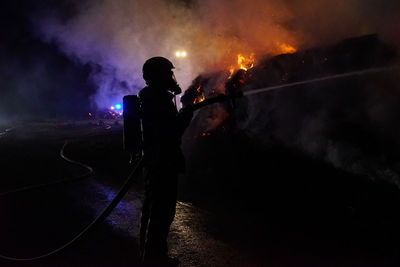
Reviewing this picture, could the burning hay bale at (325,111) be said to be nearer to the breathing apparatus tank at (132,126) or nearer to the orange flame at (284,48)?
the orange flame at (284,48)

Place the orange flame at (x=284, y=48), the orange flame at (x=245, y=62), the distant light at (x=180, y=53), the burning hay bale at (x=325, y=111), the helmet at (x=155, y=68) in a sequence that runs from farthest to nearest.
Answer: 1. the distant light at (x=180, y=53)
2. the orange flame at (x=245, y=62)
3. the orange flame at (x=284, y=48)
4. the burning hay bale at (x=325, y=111)
5. the helmet at (x=155, y=68)

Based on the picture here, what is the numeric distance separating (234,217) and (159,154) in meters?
2.13

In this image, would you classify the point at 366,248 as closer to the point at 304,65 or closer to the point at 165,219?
the point at 165,219

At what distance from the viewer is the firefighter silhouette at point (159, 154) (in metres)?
3.04

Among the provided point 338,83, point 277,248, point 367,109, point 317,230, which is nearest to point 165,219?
point 277,248

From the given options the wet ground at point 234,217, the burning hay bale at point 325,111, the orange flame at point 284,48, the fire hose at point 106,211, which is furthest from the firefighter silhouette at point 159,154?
the orange flame at point 284,48

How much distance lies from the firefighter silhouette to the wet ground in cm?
51

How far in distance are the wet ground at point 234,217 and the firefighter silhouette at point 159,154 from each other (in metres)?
0.51

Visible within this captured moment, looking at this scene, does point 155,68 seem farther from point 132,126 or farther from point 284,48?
point 284,48

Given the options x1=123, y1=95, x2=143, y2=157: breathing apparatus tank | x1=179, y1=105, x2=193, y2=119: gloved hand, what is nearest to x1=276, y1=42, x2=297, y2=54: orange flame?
x1=179, y1=105, x2=193, y2=119: gloved hand

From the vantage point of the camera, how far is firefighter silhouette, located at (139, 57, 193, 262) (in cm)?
304

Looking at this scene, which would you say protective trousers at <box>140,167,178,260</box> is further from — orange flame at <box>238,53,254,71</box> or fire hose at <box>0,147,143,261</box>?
orange flame at <box>238,53,254,71</box>

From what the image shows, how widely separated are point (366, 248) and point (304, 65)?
5659 mm

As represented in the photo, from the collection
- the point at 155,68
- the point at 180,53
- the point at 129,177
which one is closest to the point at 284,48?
the point at 180,53
